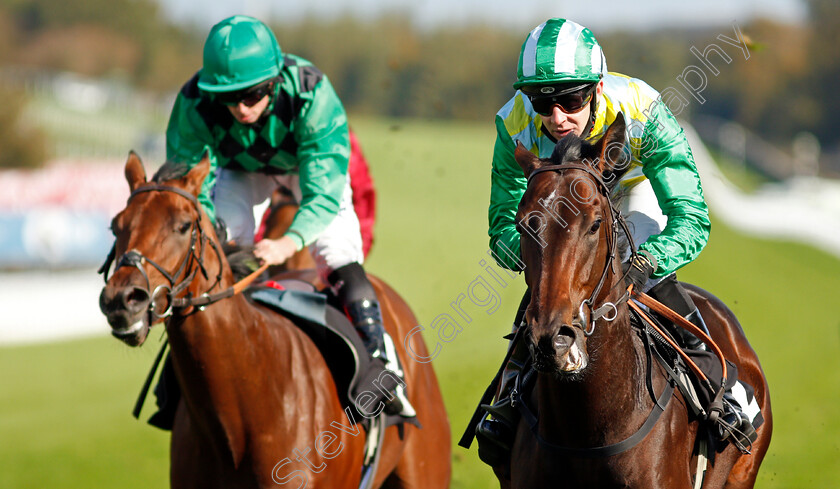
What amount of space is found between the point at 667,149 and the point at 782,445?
5.39 metres

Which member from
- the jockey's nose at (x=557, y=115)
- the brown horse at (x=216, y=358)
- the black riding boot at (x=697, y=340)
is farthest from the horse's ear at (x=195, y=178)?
the black riding boot at (x=697, y=340)

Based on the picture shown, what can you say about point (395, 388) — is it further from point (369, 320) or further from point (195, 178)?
point (195, 178)

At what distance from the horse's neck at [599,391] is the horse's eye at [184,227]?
136 centimetres

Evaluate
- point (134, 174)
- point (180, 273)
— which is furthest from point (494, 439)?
point (134, 174)

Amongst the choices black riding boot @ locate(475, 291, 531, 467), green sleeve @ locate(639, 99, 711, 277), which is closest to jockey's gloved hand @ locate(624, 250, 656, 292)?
green sleeve @ locate(639, 99, 711, 277)

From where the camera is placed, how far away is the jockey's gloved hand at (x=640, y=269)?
116 inches

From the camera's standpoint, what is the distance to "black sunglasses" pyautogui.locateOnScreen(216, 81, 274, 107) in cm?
407

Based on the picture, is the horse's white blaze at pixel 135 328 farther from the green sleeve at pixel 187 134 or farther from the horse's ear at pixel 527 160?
the horse's ear at pixel 527 160

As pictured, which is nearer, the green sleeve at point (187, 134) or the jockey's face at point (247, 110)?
the jockey's face at point (247, 110)

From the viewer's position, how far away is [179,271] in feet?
11.1

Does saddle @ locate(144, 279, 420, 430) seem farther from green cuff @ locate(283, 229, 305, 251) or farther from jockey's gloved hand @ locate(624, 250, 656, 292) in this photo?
jockey's gloved hand @ locate(624, 250, 656, 292)

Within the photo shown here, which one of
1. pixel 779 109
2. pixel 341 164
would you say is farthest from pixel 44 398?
pixel 779 109

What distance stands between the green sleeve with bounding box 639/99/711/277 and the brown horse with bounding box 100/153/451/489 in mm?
1556

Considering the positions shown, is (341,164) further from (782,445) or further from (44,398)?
(44,398)
